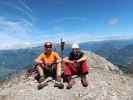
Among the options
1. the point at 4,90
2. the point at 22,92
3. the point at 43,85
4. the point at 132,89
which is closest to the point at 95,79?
the point at 132,89

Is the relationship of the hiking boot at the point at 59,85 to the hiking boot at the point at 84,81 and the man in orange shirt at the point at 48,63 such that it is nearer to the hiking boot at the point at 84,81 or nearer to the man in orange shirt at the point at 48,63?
the man in orange shirt at the point at 48,63

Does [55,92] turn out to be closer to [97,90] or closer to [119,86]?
[97,90]

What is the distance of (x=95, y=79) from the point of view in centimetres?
2086

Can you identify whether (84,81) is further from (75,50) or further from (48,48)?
(48,48)

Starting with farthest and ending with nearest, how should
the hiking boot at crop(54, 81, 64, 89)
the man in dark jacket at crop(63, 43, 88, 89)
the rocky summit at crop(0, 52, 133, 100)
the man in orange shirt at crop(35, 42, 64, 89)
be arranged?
1. the man in orange shirt at crop(35, 42, 64, 89)
2. the man in dark jacket at crop(63, 43, 88, 89)
3. the hiking boot at crop(54, 81, 64, 89)
4. the rocky summit at crop(0, 52, 133, 100)

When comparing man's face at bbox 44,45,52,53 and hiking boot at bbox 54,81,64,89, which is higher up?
man's face at bbox 44,45,52,53

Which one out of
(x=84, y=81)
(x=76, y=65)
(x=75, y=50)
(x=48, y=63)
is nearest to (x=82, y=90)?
(x=84, y=81)

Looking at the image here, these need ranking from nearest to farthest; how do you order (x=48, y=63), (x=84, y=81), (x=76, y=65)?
1. (x=84, y=81)
2. (x=76, y=65)
3. (x=48, y=63)

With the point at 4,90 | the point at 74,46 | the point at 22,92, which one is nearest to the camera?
the point at 74,46

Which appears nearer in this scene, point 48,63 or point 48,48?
point 48,48

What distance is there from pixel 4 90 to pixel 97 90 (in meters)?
8.63

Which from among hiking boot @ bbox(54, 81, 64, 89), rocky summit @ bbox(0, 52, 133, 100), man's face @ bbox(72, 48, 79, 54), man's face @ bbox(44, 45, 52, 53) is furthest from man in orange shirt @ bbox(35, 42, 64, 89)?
man's face @ bbox(72, 48, 79, 54)

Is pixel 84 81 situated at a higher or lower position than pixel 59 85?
higher

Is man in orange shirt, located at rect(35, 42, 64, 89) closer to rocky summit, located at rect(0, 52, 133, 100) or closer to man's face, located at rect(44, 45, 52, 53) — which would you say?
man's face, located at rect(44, 45, 52, 53)
